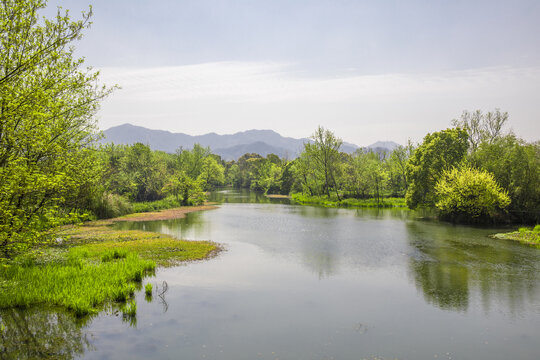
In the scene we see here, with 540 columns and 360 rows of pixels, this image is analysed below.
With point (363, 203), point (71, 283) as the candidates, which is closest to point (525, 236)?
point (363, 203)

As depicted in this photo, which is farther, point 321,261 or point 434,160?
point 434,160

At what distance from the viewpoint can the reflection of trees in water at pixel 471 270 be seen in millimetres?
16375

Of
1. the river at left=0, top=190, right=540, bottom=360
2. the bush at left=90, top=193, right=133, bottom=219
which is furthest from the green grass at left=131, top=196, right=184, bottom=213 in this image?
the river at left=0, top=190, right=540, bottom=360

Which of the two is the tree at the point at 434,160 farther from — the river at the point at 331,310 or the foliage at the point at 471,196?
the river at the point at 331,310

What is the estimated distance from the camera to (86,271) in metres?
17.4

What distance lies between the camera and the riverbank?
46.4 feet

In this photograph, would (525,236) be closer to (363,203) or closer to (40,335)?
(363,203)

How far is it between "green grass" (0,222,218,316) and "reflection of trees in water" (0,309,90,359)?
69 cm

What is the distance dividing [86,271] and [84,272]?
0.67ft

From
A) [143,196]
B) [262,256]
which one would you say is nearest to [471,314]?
[262,256]

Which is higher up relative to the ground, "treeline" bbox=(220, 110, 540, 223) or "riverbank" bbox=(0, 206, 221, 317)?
"treeline" bbox=(220, 110, 540, 223)

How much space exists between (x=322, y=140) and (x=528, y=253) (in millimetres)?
53900

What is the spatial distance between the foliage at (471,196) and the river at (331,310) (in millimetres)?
11875

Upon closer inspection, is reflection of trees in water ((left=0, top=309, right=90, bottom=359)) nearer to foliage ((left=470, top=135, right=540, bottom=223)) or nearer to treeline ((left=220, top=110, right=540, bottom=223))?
treeline ((left=220, top=110, right=540, bottom=223))
